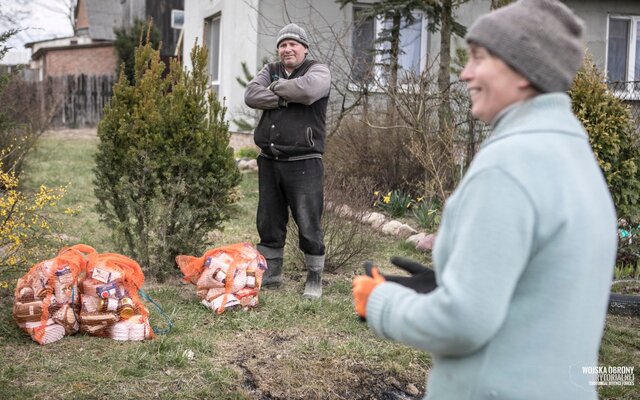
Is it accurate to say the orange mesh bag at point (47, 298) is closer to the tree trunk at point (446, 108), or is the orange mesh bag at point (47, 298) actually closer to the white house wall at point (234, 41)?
the tree trunk at point (446, 108)

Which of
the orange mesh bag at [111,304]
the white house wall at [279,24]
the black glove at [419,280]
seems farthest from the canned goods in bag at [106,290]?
the white house wall at [279,24]

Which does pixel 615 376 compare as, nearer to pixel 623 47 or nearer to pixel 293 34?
pixel 293 34

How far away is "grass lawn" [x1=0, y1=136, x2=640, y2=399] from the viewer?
4125 millimetres

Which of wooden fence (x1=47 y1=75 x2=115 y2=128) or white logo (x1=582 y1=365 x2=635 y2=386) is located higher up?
wooden fence (x1=47 y1=75 x2=115 y2=128)

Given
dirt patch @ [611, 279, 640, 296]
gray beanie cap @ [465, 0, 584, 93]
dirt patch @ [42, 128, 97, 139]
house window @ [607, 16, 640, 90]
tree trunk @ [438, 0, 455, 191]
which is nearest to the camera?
gray beanie cap @ [465, 0, 584, 93]

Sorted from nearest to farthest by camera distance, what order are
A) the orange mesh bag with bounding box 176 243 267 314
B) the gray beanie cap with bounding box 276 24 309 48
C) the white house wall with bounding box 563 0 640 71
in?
the orange mesh bag with bounding box 176 243 267 314
the gray beanie cap with bounding box 276 24 309 48
the white house wall with bounding box 563 0 640 71

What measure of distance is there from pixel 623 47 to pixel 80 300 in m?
14.1

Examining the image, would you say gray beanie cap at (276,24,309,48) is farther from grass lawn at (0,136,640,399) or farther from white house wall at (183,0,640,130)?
white house wall at (183,0,640,130)

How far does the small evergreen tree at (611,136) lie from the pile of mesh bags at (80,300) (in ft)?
14.1

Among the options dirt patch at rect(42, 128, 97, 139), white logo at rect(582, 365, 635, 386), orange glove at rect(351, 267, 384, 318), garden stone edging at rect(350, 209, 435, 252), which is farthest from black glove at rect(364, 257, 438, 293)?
dirt patch at rect(42, 128, 97, 139)

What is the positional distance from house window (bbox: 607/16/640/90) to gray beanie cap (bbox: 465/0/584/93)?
15124 mm

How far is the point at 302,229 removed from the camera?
607 centimetres

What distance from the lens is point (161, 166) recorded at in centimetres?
614

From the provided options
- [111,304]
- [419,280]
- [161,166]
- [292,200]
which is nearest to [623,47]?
[292,200]
